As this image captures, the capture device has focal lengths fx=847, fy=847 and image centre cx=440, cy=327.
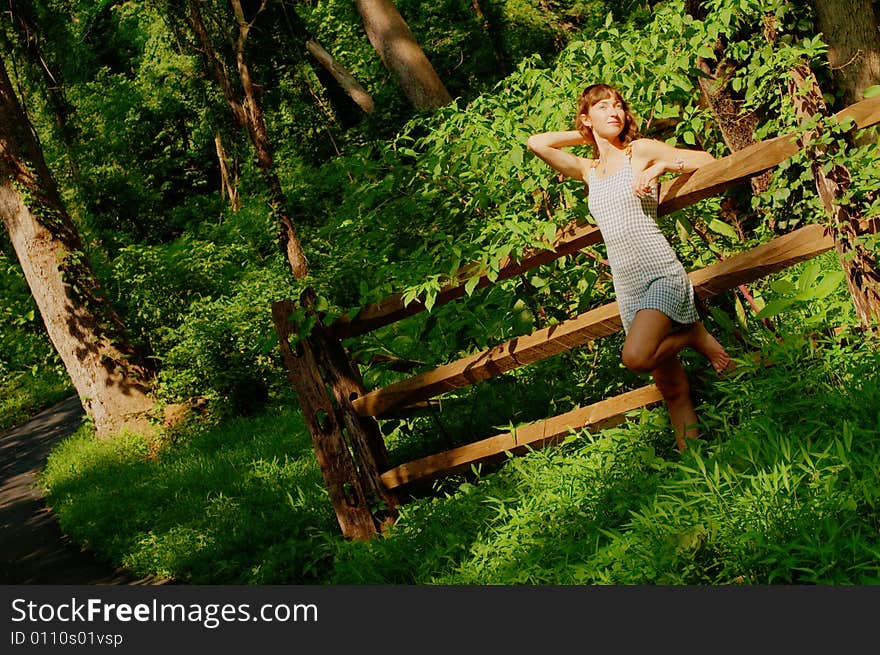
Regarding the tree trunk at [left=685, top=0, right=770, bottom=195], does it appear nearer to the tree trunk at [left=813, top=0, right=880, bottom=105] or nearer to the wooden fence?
the tree trunk at [left=813, top=0, right=880, bottom=105]

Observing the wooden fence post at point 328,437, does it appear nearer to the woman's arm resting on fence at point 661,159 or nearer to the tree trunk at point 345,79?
A: the woman's arm resting on fence at point 661,159

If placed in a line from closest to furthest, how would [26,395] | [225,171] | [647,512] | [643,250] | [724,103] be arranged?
[647,512] → [643,250] → [724,103] → [26,395] → [225,171]

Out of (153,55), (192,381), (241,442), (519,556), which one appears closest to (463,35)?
(153,55)

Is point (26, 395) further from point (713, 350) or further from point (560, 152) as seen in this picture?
point (713, 350)

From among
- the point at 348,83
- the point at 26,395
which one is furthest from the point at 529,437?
the point at 26,395

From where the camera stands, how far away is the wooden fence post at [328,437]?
5.34m

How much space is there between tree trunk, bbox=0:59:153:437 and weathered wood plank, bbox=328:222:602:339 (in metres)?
6.77

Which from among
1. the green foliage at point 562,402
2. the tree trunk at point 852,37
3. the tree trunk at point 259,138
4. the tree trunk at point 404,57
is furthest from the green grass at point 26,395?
the tree trunk at point 852,37

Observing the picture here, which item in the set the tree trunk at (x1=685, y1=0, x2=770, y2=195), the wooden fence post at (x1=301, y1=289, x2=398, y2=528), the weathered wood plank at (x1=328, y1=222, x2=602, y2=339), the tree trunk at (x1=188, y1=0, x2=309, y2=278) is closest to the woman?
the weathered wood plank at (x1=328, y1=222, x2=602, y2=339)

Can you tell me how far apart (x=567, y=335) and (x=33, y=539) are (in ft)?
20.5

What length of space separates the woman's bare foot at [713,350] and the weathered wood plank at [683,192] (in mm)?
642

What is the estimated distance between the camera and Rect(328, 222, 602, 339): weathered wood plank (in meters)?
4.48

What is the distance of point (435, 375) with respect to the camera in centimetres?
Result: 510

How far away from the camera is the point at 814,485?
3316 mm
